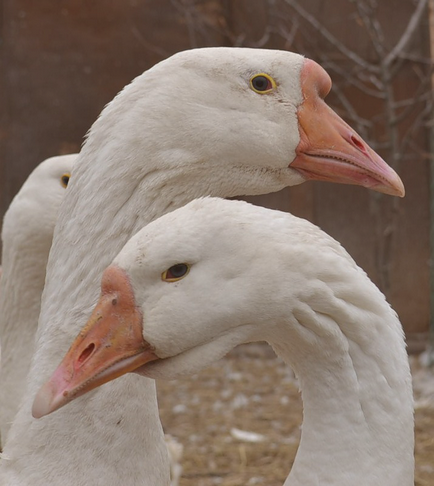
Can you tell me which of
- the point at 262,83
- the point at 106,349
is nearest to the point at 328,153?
the point at 262,83

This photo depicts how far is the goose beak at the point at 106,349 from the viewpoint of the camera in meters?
2.00

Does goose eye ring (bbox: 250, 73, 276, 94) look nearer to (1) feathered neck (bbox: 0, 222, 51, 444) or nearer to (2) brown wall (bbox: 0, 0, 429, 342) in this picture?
(1) feathered neck (bbox: 0, 222, 51, 444)

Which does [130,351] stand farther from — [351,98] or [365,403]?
[351,98]

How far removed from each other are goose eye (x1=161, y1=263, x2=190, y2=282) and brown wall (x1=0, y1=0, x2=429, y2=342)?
231 inches

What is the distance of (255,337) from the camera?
210 centimetres

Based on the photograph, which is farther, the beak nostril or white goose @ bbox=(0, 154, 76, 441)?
white goose @ bbox=(0, 154, 76, 441)

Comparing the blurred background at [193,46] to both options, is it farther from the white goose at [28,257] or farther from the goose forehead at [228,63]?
the goose forehead at [228,63]

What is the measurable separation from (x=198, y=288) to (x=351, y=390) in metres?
0.44

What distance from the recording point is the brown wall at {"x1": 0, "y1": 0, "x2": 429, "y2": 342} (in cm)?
770

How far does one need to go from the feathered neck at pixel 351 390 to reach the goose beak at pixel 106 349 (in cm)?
37

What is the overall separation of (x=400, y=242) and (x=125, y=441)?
238 inches

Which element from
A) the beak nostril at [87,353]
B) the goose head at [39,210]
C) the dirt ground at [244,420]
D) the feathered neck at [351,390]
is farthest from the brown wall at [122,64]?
the beak nostril at [87,353]

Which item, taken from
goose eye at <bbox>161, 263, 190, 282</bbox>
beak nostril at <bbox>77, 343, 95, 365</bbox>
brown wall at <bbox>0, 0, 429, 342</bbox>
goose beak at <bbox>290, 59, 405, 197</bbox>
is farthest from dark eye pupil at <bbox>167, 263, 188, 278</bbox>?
brown wall at <bbox>0, 0, 429, 342</bbox>

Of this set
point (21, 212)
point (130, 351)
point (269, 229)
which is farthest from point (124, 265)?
point (21, 212)
